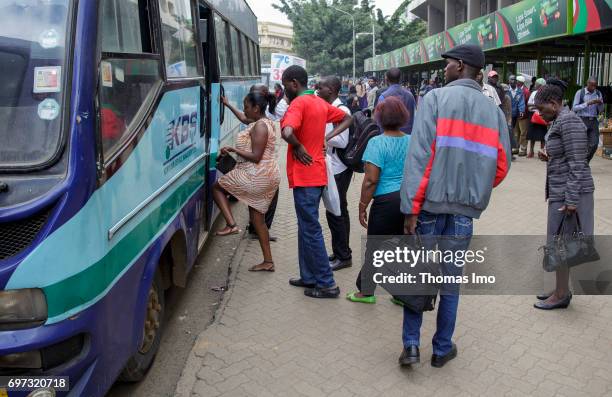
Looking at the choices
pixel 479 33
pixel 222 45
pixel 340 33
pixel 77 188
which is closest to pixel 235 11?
pixel 222 45

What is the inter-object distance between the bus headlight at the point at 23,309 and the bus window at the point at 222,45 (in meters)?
4.99

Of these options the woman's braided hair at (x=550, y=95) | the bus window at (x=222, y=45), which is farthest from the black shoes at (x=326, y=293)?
the bus window at (x=222, y=45)

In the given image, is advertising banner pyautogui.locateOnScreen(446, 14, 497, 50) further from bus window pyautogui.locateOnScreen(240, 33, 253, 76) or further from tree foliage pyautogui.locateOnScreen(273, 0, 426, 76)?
tree foliage pyautogui.locateOnScreen(273, 0, 426, 76)

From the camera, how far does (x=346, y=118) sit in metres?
5.11

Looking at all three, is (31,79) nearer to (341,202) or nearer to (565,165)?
Result: (341,202)

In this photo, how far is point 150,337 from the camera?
3645 millimetres

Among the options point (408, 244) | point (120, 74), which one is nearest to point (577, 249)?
point (408, 244)

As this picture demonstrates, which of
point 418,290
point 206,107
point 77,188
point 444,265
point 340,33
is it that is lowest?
point 418,290

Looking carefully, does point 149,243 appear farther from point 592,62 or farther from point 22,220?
point 592,62

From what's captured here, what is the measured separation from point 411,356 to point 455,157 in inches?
47.8

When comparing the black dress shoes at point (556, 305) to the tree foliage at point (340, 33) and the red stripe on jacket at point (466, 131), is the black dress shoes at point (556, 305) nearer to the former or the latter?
the red stripe on jacket at point (466, 131)

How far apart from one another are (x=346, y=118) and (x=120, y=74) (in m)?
2.49

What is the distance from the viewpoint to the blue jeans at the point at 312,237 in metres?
4.64

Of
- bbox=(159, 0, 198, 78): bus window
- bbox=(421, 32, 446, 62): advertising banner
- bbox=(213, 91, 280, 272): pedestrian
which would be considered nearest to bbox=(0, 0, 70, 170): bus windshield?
bbox=(159, 0, 198, 78): bus window
